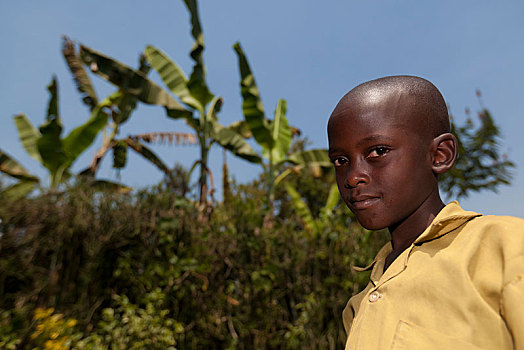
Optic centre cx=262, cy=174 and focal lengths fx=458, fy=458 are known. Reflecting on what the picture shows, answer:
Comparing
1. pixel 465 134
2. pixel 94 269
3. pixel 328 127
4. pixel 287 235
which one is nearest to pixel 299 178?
pixel 465 134

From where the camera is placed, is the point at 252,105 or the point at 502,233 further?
the point at 252,105

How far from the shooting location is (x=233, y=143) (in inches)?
357

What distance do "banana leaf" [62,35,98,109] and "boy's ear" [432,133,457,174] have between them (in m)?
9.81

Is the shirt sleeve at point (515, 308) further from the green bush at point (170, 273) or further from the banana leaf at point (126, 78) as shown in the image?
the banana leaf at point (126, 78)

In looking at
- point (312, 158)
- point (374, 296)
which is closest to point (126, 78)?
point (312, 158)

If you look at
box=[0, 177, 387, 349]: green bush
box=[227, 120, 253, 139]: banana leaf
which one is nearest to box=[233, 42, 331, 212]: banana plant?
→ box=[227, 120, 253, 139]: banana leaf

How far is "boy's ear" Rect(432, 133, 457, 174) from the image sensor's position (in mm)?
1363

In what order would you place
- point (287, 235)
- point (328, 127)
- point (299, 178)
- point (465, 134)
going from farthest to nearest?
point (465, 134), point (299, 178), point (287, 235), point (328, 127)

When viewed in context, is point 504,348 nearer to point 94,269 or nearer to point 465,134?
point 94,269

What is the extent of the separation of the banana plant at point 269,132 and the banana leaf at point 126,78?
1.54 m

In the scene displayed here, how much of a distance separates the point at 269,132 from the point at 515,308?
7.82 metres

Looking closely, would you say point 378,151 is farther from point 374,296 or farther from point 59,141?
point 59,141

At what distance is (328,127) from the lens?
143cm

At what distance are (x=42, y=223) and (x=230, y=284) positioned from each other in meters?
2.13
